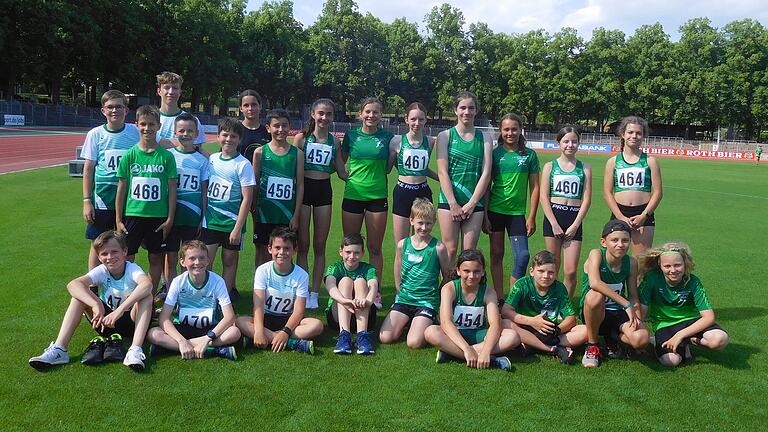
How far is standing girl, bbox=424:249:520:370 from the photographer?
14.4 ft

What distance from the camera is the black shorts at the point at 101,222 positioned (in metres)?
5.34

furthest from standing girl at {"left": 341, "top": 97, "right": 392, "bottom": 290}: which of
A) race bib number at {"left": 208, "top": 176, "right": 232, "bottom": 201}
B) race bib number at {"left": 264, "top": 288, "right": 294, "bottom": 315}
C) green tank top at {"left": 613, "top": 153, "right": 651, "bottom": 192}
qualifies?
green tank top at {"left": 613, "top": 153, "right": 651, "bottom": 192}

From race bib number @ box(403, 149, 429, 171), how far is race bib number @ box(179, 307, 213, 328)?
2.29m

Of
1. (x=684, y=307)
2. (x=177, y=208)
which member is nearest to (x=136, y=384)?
(x=177, y=208)

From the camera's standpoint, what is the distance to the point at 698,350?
4887mm

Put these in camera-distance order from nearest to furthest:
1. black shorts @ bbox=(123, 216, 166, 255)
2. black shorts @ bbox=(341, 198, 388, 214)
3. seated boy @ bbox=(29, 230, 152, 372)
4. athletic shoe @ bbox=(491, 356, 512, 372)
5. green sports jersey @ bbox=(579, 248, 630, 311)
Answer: seated boy @ bbox=(29, 230, 152, 372), athletic shoe @ bbox=(491, 356, 512, 372), green sports jersey @ bbox=(579, 248, 630, 311), black shorts @ bbox=(123, 216, 166, 255), black shorts @ bbox=(341, 198, 388, 214)

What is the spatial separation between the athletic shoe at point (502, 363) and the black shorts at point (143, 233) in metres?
3.04

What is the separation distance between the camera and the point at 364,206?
5852mm

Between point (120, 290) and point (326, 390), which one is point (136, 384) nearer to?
point (120, 290)

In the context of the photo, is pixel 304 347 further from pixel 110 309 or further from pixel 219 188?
pixel 219 188

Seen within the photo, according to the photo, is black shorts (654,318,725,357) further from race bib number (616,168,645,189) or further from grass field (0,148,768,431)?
race bib number (616,168,645,189)

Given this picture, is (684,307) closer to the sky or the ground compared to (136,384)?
closer to the sky

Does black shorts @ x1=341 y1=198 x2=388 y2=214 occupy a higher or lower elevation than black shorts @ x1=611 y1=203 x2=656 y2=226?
lower

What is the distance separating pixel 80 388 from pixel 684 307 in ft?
14.7
